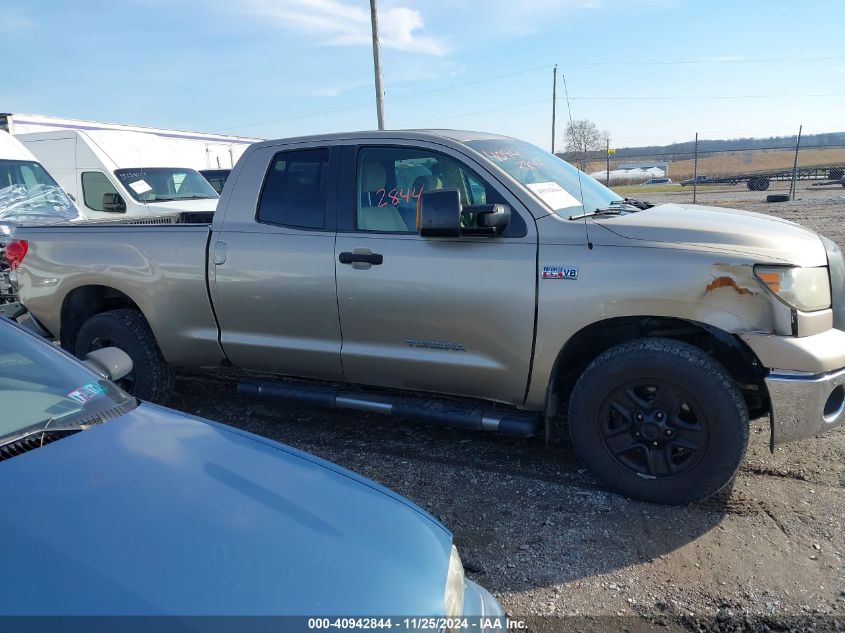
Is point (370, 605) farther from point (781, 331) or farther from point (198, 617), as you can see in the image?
point (781, 331)

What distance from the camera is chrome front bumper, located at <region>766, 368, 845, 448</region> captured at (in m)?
3.05

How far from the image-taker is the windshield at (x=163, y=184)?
1159 centimetres

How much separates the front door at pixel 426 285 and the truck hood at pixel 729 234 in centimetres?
56

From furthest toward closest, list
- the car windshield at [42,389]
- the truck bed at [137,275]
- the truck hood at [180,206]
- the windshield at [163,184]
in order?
1. the windshield at [163,184]
2. the truck hood at [180,206]
3. the truck bed at [137,275]
4. the car windshield at [42,389]

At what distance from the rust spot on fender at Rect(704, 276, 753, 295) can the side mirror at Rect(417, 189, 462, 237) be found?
130 centimetres

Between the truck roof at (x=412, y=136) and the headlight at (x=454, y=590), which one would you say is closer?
the headlight at (x=454, y=590)

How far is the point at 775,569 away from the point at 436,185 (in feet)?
8.77

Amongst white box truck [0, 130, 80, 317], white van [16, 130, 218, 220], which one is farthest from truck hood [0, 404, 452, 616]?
white van [16, 130, 218, 220]

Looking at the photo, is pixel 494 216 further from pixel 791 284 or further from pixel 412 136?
pixel 791 284

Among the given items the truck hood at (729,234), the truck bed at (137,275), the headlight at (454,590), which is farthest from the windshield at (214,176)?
the headlight at (454,590)

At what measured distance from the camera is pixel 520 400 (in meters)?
3.71

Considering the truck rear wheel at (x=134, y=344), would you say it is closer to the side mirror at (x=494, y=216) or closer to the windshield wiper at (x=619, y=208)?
the side mirror at (x=494, y=216)

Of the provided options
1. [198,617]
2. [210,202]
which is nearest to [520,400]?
[198,617]

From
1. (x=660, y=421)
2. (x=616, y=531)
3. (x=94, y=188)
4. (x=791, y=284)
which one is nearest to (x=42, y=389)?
(x=616, y=531)
